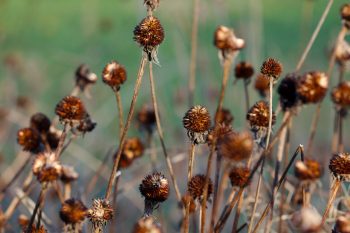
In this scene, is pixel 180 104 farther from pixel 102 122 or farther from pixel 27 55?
pixel 27 55

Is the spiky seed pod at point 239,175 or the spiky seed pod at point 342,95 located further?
the spiky seed pod at point 342,95

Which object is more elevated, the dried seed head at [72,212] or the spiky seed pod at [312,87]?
the spiky seed pod at [312,87]

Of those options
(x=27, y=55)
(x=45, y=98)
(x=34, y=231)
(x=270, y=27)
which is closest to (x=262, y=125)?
(x=34, y=231)

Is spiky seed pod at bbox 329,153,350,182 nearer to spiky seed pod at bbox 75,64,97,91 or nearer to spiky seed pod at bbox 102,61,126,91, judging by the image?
spiky seed pod at bbox 102,61,126,91

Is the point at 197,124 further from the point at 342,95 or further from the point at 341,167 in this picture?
the point at 342,95

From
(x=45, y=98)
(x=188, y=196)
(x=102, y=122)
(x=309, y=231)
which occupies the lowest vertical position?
(x=309, y=231)

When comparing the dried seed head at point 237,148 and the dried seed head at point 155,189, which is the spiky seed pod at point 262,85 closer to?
the dried seed head at point 155,189

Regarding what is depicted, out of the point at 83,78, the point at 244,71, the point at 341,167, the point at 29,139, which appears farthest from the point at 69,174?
the point at 341,167

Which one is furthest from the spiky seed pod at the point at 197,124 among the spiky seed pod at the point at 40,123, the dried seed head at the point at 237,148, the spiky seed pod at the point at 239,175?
the spiky seed pod at the point at 40,123
